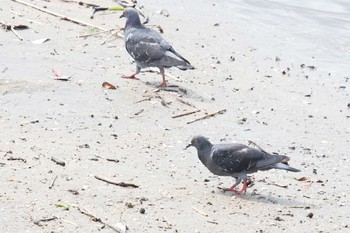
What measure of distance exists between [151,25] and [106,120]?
4.25 meters

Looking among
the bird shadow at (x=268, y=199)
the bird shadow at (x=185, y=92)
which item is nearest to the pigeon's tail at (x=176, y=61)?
the bird shadow at (x=185, y=92)

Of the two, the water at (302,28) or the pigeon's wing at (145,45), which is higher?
the pigeon's wing at (145,45)

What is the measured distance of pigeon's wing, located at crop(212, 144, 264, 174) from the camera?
24.1 ft

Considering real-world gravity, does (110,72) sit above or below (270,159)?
below

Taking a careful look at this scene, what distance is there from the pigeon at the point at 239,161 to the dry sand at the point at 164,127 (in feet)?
0.61

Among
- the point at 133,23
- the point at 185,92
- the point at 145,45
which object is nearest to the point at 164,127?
the point at 185,92

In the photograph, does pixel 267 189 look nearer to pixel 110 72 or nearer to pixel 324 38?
pixel 110 72

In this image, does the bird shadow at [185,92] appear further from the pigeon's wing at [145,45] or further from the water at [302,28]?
the water at [302,28]

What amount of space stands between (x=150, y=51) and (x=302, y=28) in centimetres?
399

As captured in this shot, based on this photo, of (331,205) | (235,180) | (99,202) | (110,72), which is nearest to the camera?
(99,202)

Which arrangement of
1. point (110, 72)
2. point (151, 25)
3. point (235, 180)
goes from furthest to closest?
point (151, 25)
point (110, 72)
point (235, 180)

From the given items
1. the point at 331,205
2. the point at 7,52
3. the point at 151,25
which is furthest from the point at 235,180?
the point at 151,25

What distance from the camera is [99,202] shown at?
668cm

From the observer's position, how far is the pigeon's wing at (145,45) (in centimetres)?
1038
